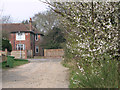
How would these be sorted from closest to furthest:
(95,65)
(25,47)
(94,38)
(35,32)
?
(95,65) → (94,38) → (25,47) → (35,32)

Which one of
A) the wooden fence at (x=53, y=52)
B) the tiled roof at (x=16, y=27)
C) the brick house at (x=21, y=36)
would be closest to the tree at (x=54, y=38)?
the wooden fence at (x=53, y=52)

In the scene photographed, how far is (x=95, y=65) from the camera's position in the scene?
6320 millimetres

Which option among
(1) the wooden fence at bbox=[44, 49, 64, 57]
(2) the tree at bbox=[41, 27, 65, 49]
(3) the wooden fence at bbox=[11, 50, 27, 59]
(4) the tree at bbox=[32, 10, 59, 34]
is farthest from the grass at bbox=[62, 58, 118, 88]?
(4) the tree at bbox=[32, 10, 59, 34]

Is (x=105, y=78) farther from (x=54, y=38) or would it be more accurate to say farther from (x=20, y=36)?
(x=20, y=36)

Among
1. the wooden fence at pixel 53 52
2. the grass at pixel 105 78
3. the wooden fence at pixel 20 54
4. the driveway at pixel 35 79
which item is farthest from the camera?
the wooden fence at pixel 53 52

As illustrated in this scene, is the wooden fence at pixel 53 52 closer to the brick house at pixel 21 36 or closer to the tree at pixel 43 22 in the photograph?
the brick house at pixel 21 36

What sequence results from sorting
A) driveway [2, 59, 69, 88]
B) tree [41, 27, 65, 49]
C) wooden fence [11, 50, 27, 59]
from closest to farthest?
driveway [2, 59, 69, 88]
wooden fence [11, 50, 27, 59]
tree [41, 27, 65, 49]

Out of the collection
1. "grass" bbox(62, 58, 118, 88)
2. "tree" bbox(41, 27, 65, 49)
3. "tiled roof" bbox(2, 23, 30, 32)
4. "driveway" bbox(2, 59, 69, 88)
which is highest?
"tiled roof" bbox(2, 23, 30, 32)

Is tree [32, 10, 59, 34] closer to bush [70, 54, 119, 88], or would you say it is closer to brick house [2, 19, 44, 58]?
brick house [2, 19, 44, 58]

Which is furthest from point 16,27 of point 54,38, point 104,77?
point 104,77

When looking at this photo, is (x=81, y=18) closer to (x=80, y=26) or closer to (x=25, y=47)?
(x=80, y=26)

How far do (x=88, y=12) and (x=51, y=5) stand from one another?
1645 mm

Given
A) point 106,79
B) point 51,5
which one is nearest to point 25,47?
point 51,5

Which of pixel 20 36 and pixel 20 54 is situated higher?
pixel 20 36
